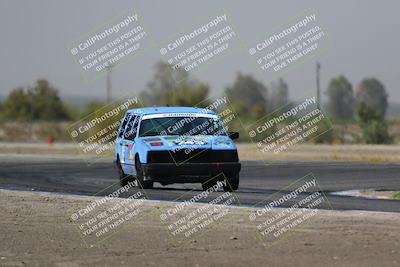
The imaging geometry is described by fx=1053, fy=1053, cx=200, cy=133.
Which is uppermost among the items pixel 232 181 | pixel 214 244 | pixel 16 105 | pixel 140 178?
pixel 16 105

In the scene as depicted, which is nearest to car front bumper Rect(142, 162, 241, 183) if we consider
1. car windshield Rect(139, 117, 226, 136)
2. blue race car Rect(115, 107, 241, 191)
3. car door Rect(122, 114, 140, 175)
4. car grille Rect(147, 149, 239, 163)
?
blue race car Rect(115, 107, 241, 191)

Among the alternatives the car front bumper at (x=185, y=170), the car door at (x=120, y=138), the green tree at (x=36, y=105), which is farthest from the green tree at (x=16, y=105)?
the car front bumper at (x=185, y=170)

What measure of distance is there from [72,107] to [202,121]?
9842 centimetres

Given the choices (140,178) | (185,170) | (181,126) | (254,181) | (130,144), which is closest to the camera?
(185,170)

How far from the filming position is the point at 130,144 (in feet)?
76.6

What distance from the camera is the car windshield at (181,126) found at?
2252 centimetres

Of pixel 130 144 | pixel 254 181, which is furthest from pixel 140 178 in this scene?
pixel 254 181

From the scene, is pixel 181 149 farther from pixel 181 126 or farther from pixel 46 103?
pixel 46 103

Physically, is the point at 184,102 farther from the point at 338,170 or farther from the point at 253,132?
the point at 338,170

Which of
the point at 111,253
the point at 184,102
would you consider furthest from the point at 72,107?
the point at 111,253

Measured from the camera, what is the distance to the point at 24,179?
30.4 metres

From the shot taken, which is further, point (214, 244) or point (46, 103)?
point (46, 103)

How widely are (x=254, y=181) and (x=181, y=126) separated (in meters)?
6.90

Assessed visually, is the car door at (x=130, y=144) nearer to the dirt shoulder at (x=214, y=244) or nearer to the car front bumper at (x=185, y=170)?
the car front bumper at (x=185, y=170)
